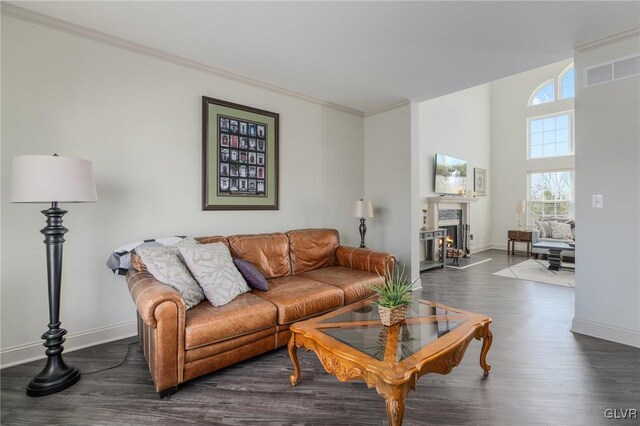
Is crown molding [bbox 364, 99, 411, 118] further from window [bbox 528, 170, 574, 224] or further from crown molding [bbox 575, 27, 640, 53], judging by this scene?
window [bbox 528, 170, 574, 224]

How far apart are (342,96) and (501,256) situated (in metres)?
5.59

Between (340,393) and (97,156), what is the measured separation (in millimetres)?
2693

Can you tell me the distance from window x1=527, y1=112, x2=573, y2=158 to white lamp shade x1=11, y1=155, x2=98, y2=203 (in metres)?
9.02

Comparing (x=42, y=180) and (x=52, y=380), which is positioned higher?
(x=42, y=180)

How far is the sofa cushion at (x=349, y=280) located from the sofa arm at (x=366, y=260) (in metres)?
0.07

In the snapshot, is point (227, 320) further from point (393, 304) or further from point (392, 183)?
point (392, 183)

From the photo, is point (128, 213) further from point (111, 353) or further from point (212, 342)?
point (212, 342)

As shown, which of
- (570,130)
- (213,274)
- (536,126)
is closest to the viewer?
(213,274)

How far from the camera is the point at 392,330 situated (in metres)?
1.79

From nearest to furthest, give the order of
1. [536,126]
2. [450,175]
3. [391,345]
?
[391,345] < [450,175] < [536,126]

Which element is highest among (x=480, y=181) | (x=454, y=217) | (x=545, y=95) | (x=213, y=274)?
(x=545, y=95)

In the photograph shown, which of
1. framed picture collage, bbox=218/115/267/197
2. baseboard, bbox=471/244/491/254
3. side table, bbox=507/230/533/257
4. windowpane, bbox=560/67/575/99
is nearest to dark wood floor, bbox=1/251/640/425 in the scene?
framed picture collage, bbox=218/115/267/197

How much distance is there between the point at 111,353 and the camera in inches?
92.6

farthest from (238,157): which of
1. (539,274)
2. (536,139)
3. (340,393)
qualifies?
(536,139)
